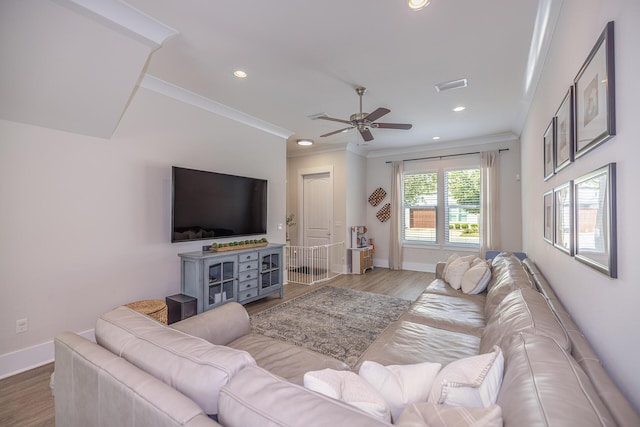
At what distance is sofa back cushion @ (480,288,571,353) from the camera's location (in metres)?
1.17

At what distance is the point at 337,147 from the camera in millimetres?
6133

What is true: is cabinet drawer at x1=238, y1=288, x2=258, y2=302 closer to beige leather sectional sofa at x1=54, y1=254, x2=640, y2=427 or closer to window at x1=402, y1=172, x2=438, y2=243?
beige leather sectional sofa at x1=54, y1=254, x2=640, y2=427

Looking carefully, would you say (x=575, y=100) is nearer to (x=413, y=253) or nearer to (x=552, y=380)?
(x=552, y=380)

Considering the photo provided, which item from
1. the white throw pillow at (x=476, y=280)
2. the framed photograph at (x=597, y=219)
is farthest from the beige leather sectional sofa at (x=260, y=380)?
the white throw pillow at (x=476, y=280)

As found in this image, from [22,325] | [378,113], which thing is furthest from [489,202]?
[22,325]

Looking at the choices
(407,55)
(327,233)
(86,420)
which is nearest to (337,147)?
(327,233)

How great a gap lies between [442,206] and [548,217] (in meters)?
3.82

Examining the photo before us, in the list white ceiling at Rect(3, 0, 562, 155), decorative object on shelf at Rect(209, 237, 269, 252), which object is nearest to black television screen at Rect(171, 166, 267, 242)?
decorative object on shelf at Rect(209, 237, 269, 252)

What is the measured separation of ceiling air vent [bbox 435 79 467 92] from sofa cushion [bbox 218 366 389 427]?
141 inches

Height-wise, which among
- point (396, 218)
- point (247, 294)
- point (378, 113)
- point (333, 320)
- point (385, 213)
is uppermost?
point (378, 113)

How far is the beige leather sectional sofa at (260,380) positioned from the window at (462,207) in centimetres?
447

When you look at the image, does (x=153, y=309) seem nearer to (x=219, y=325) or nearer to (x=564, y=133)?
(x=219, y=325)

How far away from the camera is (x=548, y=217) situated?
2.29 metres

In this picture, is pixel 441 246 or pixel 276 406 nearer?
pixel 276 406
